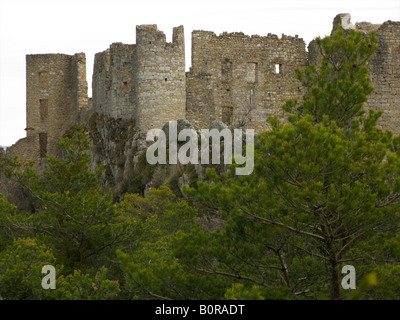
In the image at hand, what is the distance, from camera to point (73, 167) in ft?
71.9

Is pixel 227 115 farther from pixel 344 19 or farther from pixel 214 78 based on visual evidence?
pixel 344 19

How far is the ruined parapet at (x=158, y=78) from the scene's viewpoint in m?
31.8

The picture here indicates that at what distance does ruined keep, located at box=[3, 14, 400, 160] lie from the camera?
97.3ft

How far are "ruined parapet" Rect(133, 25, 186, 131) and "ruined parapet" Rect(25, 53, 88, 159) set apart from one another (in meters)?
7.79

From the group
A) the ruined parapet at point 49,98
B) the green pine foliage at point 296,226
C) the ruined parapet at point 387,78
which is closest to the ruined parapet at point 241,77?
the ruined parapet at point 387,78

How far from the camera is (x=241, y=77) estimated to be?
1342 inches

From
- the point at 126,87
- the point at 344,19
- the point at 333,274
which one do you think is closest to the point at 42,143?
the point at 126,87

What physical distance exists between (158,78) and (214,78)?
279 centimetres

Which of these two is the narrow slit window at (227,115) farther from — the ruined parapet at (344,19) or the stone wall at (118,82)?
the ruined parapet at (344,19)

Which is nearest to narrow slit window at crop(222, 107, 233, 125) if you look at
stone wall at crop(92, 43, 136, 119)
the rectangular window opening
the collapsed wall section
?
stone wall at crop(92, 43, 136, 119)
